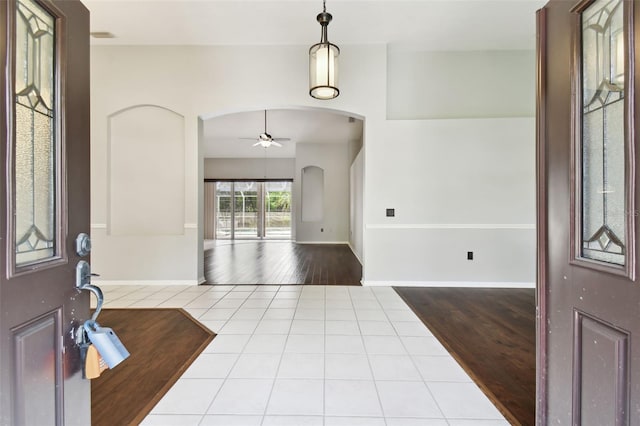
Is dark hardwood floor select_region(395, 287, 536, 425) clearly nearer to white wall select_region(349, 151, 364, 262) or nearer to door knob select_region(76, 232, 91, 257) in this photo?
white wall select_region(349, 151, 364, 262)

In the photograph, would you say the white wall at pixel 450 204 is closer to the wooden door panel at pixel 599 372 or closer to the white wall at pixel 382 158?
the white wall at pixel 382 158

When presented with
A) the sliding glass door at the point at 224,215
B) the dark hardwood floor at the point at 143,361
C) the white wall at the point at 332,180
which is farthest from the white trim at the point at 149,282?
the sliding glass door at the point at 224,215

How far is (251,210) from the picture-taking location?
12.5 metres

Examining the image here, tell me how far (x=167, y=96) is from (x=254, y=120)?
A: 3113 millimetres

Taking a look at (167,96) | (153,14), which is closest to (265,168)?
(167,96)

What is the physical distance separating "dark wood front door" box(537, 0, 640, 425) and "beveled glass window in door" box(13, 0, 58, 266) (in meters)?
1.80

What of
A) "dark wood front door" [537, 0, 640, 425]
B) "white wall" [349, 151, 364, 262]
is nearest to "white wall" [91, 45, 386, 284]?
"white wall" [349, 151, 364, 262]

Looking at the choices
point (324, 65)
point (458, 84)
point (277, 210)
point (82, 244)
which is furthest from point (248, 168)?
point (82, 244)

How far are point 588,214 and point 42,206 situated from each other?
1.89 meters

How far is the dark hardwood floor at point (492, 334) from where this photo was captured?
6.39 feet

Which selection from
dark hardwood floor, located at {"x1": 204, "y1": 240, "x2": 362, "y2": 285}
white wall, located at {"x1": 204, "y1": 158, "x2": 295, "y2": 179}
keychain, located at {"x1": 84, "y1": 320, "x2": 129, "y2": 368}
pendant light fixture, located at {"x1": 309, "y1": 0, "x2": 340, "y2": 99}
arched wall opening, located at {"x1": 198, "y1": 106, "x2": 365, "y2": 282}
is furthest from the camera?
white wall, located at {"x1": 204, "y1": 158, "x2": 295, "y2": 179}

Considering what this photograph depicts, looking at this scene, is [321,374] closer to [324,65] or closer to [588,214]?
[588,214]

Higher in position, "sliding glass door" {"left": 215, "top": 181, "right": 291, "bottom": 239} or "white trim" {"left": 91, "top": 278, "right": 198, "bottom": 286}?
"sliding glass door" {"left": 215, "top": 181, "right": 291, "bottom": 239}

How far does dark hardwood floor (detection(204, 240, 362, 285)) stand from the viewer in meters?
5.07
